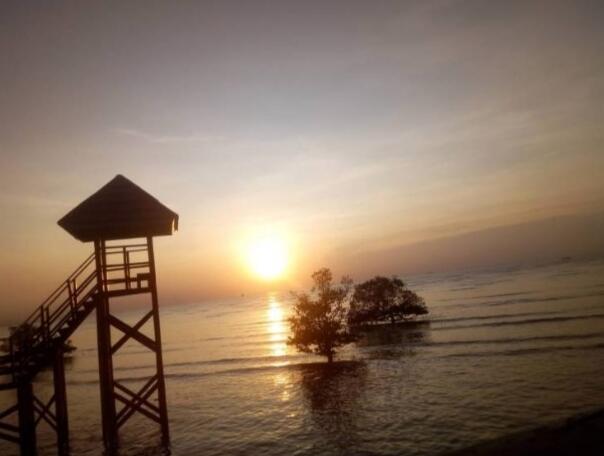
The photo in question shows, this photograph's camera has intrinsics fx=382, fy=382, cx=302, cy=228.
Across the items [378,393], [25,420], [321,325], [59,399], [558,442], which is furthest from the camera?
[321,325]

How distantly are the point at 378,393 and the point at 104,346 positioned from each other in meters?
16.9

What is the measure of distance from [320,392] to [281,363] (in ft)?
51.5

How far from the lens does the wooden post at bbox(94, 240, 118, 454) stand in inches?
591

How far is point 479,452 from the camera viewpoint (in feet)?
40.4

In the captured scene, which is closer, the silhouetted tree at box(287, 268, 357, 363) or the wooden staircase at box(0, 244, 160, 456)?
the wooden staircase at box(0, 244, 160, 456)

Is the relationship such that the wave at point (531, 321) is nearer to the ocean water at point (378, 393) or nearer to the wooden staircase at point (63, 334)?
the ocean water at point (378, 393)

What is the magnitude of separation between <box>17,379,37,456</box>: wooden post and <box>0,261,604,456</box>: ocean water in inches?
182

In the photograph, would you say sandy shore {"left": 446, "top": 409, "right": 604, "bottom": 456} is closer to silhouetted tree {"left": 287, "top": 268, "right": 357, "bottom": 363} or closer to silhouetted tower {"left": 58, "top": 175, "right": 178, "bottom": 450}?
silhouetted tower {"left": 58, "top": 175, "right": 178, "bottom": 450}

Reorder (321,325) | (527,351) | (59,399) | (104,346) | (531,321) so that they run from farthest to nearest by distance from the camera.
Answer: (531,321), (321,325), (527,351), (59,399), (104,346)

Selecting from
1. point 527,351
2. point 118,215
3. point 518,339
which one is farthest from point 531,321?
point 118,215

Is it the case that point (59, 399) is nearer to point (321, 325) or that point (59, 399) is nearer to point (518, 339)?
point (321, 325)

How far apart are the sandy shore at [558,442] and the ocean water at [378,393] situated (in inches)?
124

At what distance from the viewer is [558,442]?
462 inches

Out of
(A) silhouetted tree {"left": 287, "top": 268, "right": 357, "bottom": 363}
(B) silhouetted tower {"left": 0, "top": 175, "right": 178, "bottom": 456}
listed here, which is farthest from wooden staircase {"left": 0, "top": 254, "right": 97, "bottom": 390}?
(A) silhouetted tree {"left": 287, "top": 268, "right": 357, "bottom": 363}
